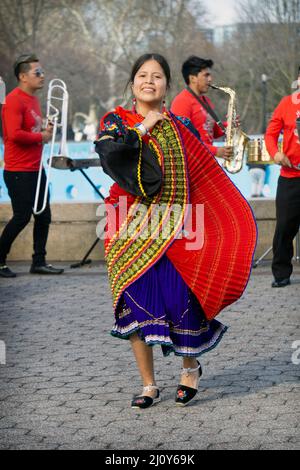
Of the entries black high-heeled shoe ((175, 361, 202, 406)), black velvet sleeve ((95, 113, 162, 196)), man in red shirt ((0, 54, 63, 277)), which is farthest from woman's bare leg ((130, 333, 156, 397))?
man in red shirt ((0, 54, 63, 277))

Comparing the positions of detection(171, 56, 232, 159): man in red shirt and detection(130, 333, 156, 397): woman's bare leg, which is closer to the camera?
detection(130, 333, 156, 397): woman's bare leg

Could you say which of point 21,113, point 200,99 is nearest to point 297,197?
point 200,99

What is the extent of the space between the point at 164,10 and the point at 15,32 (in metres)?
19.9

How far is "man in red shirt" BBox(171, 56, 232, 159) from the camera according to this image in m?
10.4

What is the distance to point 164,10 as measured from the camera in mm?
68188

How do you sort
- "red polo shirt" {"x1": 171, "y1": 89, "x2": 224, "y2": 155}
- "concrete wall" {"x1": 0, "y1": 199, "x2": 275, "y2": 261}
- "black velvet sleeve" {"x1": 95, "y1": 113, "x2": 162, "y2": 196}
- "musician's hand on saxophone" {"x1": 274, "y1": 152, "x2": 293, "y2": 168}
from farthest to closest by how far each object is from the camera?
"concrete wall" {"x1": 0, "y1": 199, "x2": 275, "y2": 261} → "red polo shirt" {"x1": 171, "y1": 89, "x2": 224, "y2": 155} → "musician's hand on saxophone" {"x1": 274, "y1": 152, "x2": 293, "y2": 168} → "black velvet sleeve" {"x1": 95, "y1": 113, "x2": 162, "y2": 196}

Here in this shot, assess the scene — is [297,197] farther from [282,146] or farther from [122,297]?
[122,297]

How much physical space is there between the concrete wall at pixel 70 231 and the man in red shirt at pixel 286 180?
1.92m

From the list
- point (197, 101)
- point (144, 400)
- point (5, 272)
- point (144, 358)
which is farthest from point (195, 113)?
point (144, 400)

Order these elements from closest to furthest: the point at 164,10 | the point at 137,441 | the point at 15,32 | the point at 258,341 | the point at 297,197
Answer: the point at 137,441, the point at 258,341, the point at 297,197, the point at 15,32, the point at 164,10

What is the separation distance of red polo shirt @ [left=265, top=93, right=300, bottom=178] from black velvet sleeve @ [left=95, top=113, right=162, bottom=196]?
4.37 meters

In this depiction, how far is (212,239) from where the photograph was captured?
19.7 feet

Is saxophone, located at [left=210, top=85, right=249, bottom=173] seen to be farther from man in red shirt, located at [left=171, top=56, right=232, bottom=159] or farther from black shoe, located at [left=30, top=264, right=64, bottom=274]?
black shoe, located at [left=30, top=264, right=64, bottom=274]

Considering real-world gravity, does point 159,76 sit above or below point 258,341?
above
